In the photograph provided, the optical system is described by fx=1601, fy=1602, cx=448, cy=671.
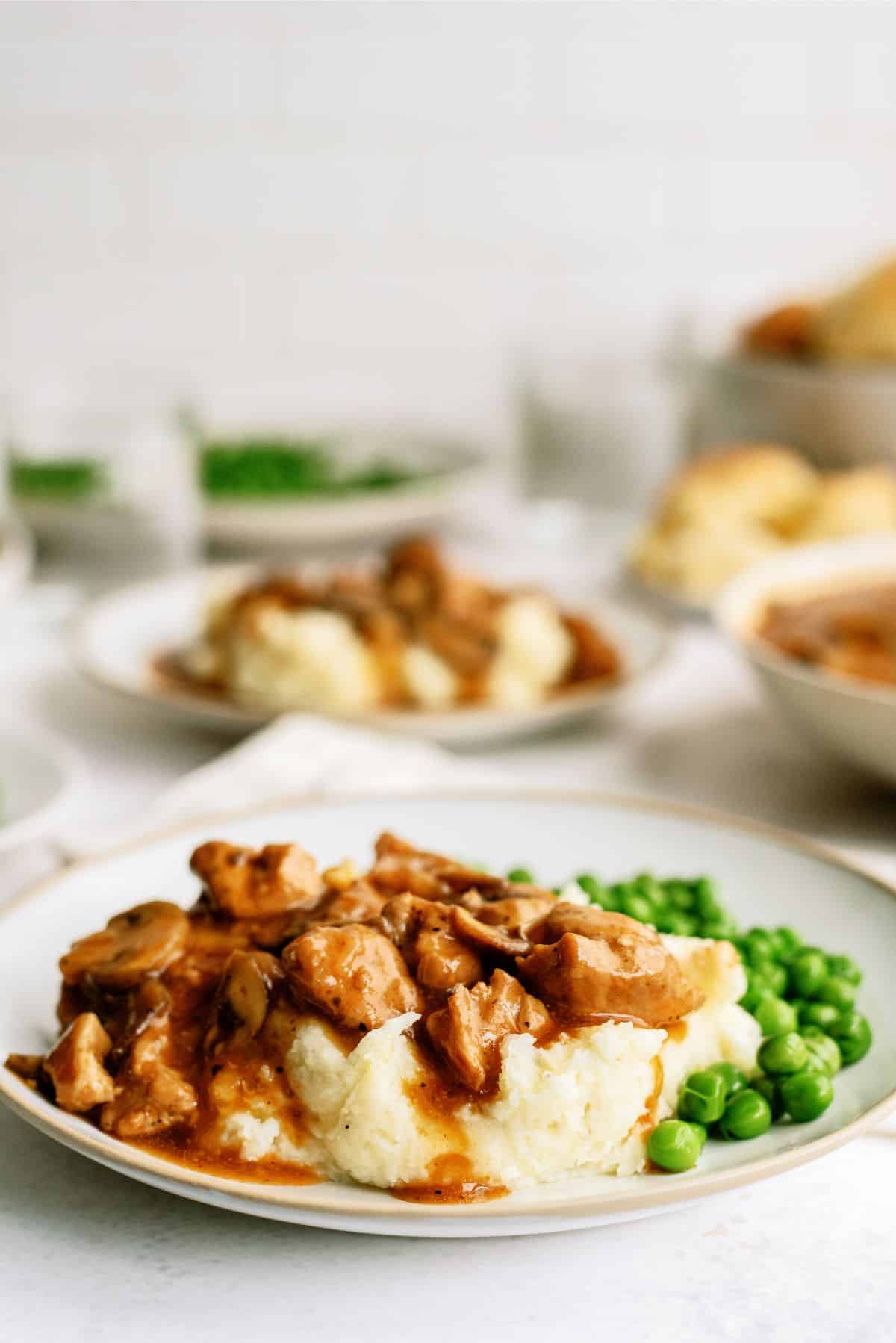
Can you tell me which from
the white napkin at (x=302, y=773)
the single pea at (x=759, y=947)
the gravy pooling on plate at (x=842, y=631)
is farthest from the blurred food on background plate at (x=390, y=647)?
the single pea at (x=759, y=947)

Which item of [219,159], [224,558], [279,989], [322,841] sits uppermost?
[219,159]

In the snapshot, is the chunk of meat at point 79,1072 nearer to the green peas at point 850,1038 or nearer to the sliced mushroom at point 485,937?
the sliced mushroom at point 485,937

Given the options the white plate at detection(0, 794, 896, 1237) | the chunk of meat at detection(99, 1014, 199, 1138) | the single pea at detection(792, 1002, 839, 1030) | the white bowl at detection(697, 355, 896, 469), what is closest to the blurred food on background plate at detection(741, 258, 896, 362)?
the white bowl at detection(697, 355, 896, 469)

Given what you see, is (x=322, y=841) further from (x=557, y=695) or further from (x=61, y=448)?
(x=61, y=448)

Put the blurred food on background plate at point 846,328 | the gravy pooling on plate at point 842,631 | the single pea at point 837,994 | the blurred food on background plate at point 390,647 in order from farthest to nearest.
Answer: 1. the blurred food on background plate at point 846,328
2. the blurred food on background plate at point 390,647
3. the gravy pooling on plate at point 842,631
4. the single pea at point 837,994

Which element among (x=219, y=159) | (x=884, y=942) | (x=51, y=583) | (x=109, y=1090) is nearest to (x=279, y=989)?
(x=109, y=1090)
